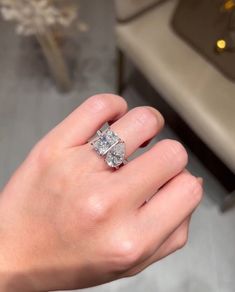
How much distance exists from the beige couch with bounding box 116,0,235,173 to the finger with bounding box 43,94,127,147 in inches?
20.1

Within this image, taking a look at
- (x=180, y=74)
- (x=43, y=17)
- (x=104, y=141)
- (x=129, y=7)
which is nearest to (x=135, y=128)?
(x=104, y=141)

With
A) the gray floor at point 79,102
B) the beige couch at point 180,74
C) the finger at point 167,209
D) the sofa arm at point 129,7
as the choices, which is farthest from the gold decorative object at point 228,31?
the finger at point 167,209

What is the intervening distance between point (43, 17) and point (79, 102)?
0.42m

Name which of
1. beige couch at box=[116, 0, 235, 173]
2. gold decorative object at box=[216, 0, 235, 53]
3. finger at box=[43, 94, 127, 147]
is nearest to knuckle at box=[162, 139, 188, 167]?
finger at box=[43, 94, 127, 147]

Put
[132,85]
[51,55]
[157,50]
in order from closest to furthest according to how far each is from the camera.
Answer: [157,50], [51,55], [132,85]

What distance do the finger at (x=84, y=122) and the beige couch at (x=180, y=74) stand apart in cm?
51

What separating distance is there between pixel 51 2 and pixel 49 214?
3.29 ft

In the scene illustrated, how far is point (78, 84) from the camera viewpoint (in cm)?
162

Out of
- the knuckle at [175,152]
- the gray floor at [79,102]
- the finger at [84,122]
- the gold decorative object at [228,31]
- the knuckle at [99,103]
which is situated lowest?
the gray floor at [79,102]

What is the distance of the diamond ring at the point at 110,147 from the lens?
53 cm

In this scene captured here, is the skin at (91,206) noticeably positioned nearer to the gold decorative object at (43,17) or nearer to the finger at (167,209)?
Result: the finger at (167,209)

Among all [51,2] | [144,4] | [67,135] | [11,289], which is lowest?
[11,289]

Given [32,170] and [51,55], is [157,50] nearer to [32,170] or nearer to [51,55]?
[51,55]

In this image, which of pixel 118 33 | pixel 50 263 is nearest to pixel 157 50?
pixel 118 33
